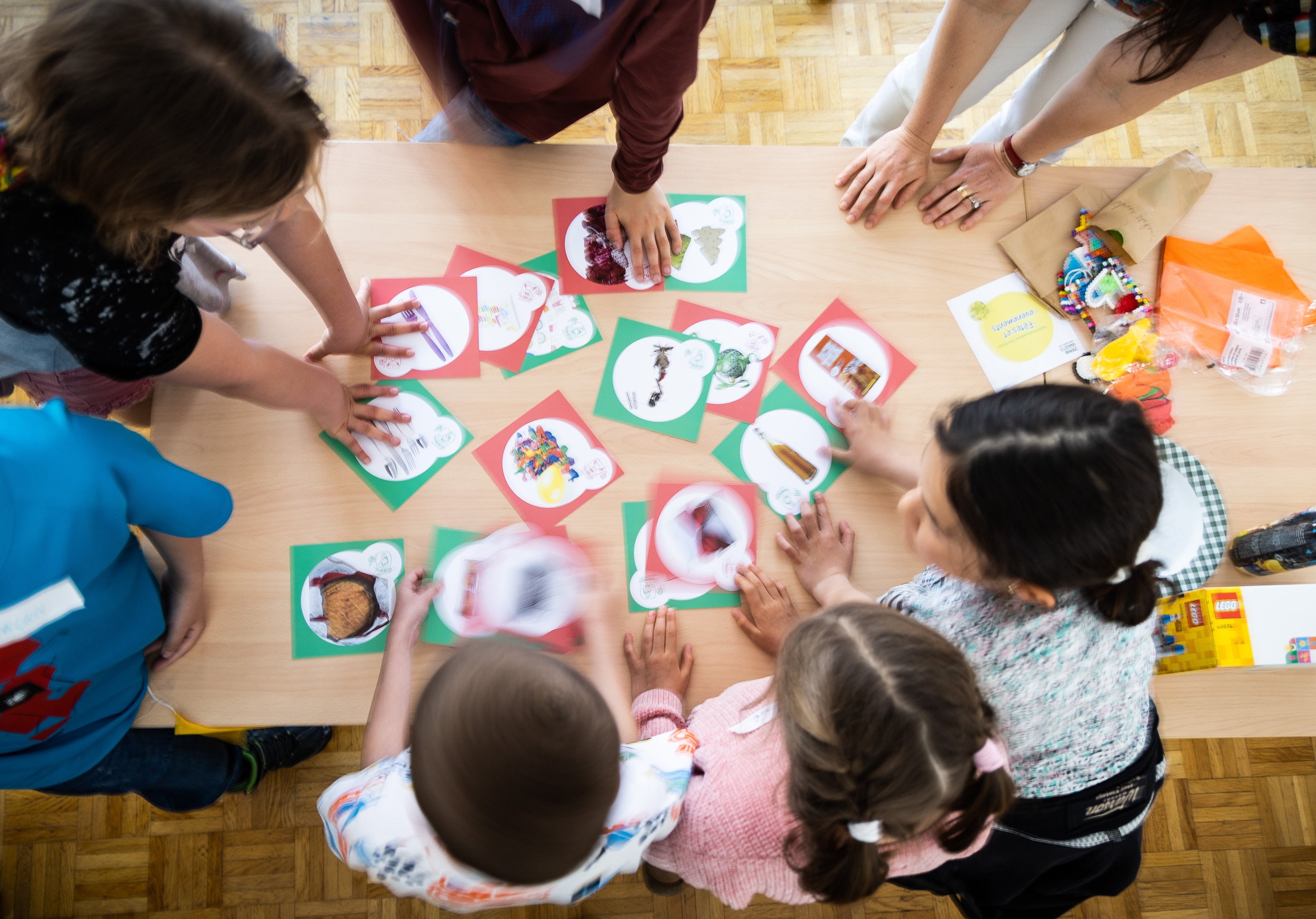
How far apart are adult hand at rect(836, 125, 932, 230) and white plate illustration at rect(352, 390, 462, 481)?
0.67 meters

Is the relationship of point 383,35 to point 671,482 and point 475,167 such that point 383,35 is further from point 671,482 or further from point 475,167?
point 671,482

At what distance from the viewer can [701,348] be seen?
107cm

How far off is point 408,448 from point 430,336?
0.16m

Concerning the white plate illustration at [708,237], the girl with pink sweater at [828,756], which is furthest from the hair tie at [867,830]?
the white plate illustration at [708,237]

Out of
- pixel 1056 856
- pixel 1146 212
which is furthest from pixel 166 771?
pixel 1146 212

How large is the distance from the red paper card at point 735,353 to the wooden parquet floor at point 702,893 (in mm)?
992

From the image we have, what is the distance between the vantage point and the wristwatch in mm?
1118

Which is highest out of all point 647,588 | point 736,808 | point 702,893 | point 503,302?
point 503,302

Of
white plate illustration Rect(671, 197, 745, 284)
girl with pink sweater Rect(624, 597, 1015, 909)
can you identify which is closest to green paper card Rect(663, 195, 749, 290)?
white plate illustration Rect(671, 197, 745, 284)

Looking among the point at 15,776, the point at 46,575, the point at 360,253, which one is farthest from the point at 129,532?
the point at 360,253

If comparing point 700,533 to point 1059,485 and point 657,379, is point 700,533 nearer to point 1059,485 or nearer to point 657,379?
point 657,379

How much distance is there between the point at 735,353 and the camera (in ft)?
3.50

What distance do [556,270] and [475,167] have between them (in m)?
0.19

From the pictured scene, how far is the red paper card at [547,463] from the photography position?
A: 1004 millimetres
